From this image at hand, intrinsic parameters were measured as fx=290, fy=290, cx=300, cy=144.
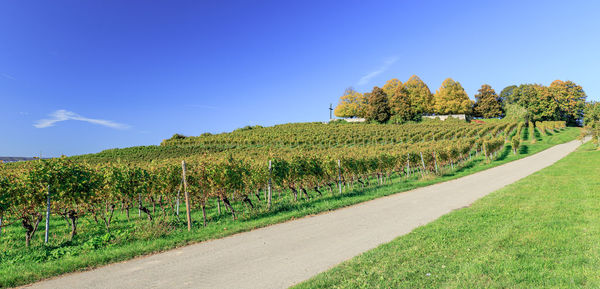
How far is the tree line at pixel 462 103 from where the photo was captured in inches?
3135

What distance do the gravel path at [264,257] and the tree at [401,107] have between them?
72069 millimetres

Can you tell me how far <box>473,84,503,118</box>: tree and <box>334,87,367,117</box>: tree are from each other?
34051 millimetres

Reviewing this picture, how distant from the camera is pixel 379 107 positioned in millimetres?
81312

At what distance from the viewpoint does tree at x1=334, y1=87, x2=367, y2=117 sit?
91.2m

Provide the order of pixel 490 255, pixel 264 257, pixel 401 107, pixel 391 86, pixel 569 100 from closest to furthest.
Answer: pixel 490 255
pixel 264 257
pixel 401 107
pixel 569 100
pixel 391 86

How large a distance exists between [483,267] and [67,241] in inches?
403

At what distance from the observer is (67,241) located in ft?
26.7

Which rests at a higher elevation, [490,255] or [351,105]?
[351,105]

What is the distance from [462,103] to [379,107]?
73.7ft

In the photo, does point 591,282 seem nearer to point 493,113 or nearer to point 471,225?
point 471,225

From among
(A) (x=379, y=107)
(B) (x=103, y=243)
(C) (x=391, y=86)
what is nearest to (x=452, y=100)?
(C) (x=391, y=86)

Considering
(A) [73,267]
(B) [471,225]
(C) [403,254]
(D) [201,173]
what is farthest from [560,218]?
(A) [73,267]

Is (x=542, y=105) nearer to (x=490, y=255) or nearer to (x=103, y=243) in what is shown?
(x=490, y=255)

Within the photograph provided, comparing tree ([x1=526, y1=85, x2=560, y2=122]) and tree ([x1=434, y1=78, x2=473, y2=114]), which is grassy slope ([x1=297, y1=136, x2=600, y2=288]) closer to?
tree ([x1=434, y1=78, x2=473, y2=114])
